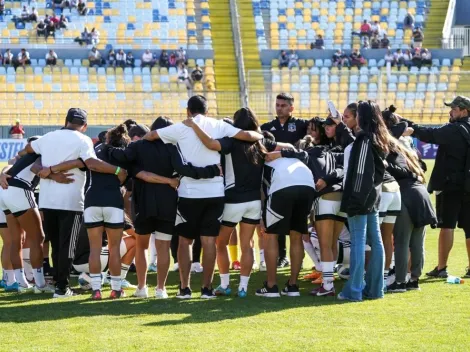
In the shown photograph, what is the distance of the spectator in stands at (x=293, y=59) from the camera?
1375 inches

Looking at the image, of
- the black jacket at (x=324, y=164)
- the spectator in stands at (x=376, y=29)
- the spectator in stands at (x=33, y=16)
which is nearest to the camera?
the black jacket at (x=324, y=164)

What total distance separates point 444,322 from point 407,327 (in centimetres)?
42

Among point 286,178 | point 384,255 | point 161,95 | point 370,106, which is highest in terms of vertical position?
point 370,106

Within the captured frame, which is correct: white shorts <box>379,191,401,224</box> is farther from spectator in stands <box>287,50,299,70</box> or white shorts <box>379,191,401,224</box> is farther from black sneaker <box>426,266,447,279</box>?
spectator in stands <box>287,50,299,70</box>

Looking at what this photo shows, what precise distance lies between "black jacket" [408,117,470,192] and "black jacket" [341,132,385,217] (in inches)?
70.9

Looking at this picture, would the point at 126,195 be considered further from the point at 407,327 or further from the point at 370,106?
the point at 407,327

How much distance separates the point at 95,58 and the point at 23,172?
80.7 feet

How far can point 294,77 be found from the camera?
3269 cm

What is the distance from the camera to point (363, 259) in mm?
9594

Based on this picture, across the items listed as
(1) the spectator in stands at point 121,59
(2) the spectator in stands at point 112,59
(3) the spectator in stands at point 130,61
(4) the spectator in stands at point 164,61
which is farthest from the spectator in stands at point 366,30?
(2) the spectator in stands at point 112,59

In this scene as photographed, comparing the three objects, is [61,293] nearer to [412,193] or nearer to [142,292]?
[142,292]

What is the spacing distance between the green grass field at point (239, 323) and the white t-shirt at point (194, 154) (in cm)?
111

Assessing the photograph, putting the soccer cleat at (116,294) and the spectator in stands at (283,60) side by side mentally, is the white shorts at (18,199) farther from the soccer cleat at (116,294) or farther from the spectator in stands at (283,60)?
the spectator in stands at (283,60)

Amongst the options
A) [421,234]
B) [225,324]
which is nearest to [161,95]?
[421,234]
